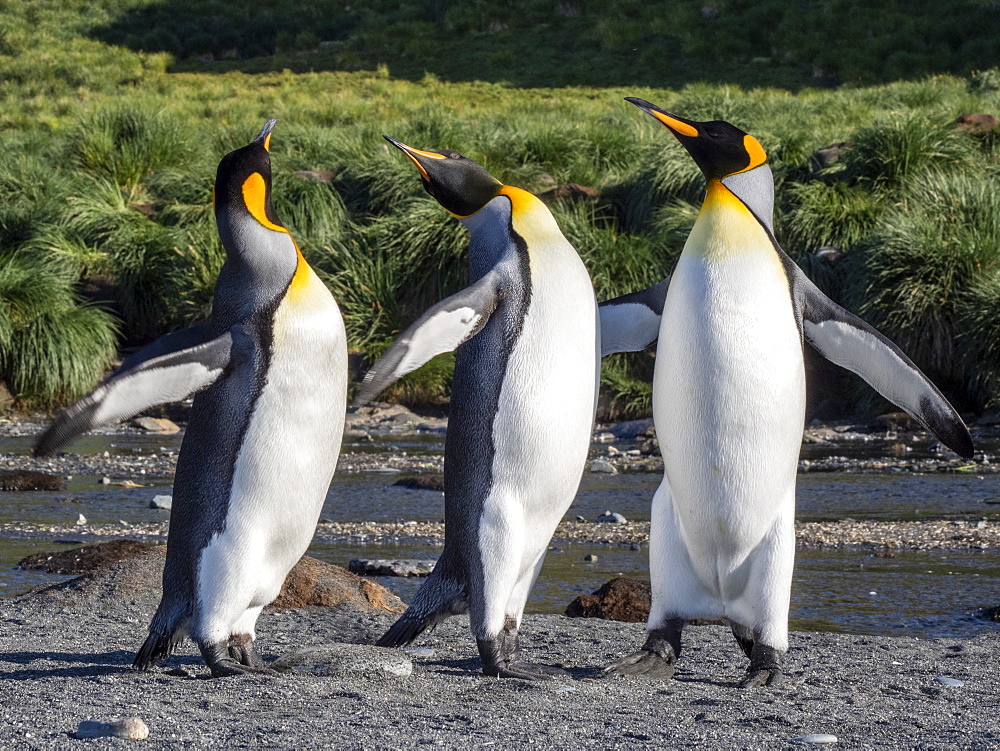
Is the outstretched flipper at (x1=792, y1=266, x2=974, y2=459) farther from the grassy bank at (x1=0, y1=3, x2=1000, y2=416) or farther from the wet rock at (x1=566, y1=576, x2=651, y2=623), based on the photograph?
the grassy bank at (x1=0, y1=3, x2=1000, y2=416)

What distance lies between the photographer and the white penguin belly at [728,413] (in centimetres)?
340

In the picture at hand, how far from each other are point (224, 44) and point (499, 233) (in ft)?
123

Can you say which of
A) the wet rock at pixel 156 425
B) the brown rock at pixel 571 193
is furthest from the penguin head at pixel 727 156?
the brown rock at pixel 571 193

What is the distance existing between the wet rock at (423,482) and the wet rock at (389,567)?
91.3 inches

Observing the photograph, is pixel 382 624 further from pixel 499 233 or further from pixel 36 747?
pixel 36 747

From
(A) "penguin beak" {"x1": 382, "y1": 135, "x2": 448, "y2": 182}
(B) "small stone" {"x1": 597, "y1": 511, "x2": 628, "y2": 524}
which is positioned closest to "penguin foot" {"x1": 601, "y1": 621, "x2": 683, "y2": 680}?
(A) "penguin beak" {"x1": 382, "y1": 135, "x2": 448, "y2": 182}

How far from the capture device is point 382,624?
4.15 meters

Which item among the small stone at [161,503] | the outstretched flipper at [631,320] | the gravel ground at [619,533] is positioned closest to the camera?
the outstretched flipper at [631,320]

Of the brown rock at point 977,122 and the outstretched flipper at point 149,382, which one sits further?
the brown rock at point 977,122

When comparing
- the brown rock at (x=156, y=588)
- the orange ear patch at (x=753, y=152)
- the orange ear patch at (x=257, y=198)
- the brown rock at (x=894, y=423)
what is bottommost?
the brown rock at (x=894, y=423)

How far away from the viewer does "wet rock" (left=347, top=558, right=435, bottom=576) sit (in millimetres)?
5102

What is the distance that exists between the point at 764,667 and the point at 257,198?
1.87m

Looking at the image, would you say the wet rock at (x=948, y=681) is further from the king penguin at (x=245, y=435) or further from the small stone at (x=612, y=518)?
the small stone at (x=612, y=518)

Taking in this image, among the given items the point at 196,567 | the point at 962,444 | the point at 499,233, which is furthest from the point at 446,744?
the point at 962,444
